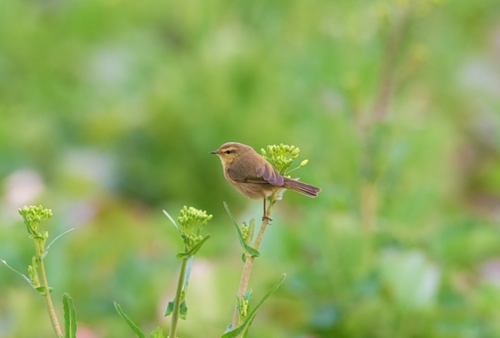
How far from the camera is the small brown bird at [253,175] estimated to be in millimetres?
680

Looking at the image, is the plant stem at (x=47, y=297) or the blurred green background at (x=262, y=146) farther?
the blurred green background at (x=262, y=146)

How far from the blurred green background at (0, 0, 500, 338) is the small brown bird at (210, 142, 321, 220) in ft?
1.83

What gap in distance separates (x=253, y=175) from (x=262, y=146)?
1.45m

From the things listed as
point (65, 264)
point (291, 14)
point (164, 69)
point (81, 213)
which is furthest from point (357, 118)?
point (291, 14)

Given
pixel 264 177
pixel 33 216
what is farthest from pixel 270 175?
pixel 33 216

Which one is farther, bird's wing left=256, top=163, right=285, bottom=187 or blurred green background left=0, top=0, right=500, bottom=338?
blurred green background left=0, top=0, right=500, bottom=338

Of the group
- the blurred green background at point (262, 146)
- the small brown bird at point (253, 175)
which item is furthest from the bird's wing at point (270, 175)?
the blurred green background at point (262, 146)

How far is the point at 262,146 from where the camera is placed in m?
2.14

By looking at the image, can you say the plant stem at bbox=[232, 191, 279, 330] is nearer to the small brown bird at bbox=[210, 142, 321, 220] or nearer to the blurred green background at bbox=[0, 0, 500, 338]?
the small brown bird at bbox=[210, 142, 321, 220]

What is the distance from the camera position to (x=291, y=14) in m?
2.76

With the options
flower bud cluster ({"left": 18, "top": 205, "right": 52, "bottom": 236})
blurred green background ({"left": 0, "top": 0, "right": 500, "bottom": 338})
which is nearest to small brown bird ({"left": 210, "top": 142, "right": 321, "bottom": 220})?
flower bud cluster ({"left": 18, "top": 205, "right": 52, "bottom": 236})

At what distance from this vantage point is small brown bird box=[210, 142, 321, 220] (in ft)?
2.23

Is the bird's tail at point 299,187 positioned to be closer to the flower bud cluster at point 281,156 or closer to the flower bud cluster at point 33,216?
the flower bud cluster at point 281,156

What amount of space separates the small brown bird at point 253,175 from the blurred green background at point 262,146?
21.9 inches
